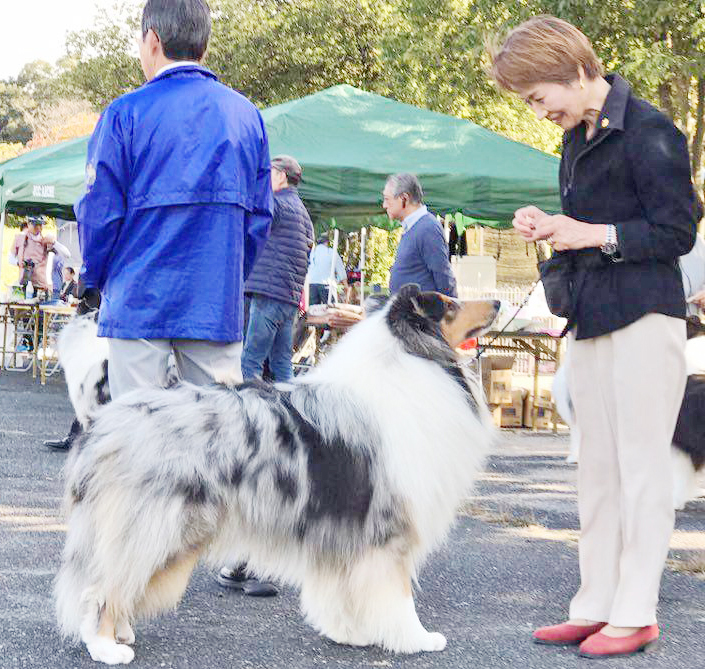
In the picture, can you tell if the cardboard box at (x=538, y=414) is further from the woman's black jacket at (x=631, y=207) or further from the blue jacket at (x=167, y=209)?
the blue jacket at (x=167, y=209)

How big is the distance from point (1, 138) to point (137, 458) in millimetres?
71278

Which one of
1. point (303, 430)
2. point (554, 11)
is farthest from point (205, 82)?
point (554, 11)

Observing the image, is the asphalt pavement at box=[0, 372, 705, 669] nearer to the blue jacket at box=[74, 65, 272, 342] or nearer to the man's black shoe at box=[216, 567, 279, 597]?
the man's black shoe at box=[216, 567, 279, 597]

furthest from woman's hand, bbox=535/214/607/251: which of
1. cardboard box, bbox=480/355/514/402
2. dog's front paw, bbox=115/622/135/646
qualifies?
cardboard box, bbox=480/355/514/402

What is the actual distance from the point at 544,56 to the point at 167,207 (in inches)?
55.1

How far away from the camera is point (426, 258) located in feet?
23.6

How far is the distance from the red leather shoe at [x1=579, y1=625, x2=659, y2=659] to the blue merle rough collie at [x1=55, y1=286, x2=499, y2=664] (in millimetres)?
543

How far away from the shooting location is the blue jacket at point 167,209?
142 inches

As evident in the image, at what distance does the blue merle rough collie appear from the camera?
11.3ft

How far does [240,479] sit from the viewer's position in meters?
3.52

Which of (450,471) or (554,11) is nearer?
(450,471)

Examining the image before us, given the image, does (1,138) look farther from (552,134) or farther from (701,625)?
(701,625)

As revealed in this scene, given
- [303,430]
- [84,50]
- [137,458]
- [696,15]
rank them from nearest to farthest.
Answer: [137,458]
[303,430]
[696,15]
[84,50]

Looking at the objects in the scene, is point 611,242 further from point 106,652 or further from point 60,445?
point 60,445
